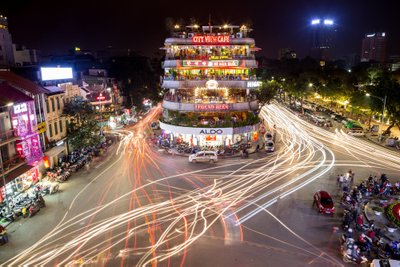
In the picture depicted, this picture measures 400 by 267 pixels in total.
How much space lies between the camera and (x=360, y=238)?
742 inches

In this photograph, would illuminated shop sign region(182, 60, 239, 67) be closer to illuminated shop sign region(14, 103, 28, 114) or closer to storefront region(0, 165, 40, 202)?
illuminated shop sign region(14, 103, 28, 114)

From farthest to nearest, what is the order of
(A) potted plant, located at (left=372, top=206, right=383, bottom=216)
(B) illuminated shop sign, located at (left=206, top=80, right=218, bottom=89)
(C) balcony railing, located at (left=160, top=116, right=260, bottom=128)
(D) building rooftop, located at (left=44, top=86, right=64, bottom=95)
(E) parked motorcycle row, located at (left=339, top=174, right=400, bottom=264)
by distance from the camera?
(B) illuminated shop sign, located at (left=206, top=80, right=218, bottom=89) → (C) balcony railing, located at (left=160, top=116, right=260, bottom=128) → (D) building rooftop, located at (left=44, top=86, right=64, bottom=95) → (A) potted plant, located at (left=372, top=206, right=383, bottom=216) → (E) parked motorcycle row, located at (left=339, top=174, right=400, bottom=264)

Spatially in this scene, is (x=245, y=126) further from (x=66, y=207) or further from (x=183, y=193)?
(x=66, y=207)

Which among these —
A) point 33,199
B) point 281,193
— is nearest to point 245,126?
point 281,193

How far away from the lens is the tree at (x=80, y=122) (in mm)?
37438

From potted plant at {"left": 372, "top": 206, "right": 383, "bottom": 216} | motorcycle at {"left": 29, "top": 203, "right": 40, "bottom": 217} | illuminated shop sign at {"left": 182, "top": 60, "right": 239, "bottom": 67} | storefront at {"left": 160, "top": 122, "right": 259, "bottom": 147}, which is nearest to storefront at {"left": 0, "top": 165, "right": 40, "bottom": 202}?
motorcycle at {"left": 29, "top": 203, "right": 40, "bottom": 217}

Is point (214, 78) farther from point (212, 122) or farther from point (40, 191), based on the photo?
point (40, 191)

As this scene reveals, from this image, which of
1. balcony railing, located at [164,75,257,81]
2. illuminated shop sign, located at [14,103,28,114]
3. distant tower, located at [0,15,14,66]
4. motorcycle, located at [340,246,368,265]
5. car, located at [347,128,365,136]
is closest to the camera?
motorcycle, located at [340,246,368,265]

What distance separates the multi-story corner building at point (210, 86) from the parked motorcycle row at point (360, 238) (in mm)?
20565

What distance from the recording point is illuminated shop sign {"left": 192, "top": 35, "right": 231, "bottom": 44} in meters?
45.6

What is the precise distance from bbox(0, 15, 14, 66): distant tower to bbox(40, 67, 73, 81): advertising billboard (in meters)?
34.3

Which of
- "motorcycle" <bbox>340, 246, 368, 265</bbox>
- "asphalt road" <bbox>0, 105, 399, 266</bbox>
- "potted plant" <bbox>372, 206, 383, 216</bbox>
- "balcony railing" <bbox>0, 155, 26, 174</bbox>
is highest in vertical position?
"balcony railing" <bbox>0, 155, 26, 174</bbox>

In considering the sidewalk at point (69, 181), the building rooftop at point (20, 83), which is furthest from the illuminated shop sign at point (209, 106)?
the building rooftop at point (20, 83)

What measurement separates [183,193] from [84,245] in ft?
33.7
